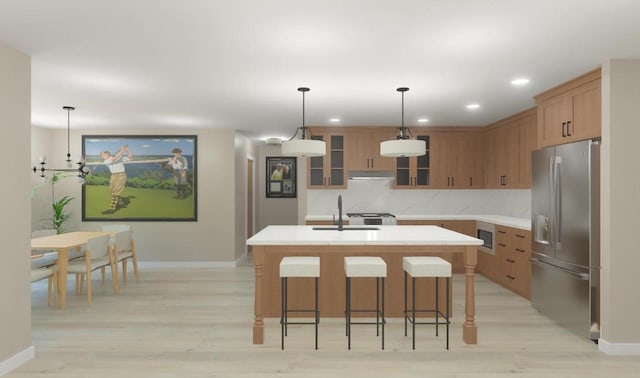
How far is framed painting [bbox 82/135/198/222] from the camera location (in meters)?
7.18

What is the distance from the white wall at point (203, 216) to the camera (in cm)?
723

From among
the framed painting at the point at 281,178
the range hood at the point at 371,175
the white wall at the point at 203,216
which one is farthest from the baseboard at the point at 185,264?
the framed painting at the point at 281,178

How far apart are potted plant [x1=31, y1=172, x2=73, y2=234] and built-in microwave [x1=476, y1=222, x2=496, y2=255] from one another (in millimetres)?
6999

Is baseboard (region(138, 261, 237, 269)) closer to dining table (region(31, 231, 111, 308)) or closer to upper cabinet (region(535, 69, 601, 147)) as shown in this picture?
dining table (region(31, 231, 111, 308))

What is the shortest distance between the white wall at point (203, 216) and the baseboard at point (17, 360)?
3.88 meters

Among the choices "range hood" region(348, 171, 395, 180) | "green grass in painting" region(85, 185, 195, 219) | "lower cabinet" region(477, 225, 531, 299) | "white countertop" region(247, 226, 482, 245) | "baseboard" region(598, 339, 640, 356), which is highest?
"range hood" region(348, 171, 395, 180)

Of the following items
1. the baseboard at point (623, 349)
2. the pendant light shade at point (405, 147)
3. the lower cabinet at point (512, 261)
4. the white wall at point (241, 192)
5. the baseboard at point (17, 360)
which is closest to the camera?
the baseboard at point (17, 360)

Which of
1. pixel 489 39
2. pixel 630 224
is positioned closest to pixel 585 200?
pixel 630 224

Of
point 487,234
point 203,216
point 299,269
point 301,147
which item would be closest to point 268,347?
point 299,269

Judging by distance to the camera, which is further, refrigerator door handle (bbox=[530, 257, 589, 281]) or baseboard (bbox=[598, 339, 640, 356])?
refrigerator door handle (bbox=[530, 257, 589, 281])

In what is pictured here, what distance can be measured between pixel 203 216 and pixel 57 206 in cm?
241

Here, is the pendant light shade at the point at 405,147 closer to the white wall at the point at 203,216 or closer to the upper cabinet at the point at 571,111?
the upper cabinet at the point at 571,111

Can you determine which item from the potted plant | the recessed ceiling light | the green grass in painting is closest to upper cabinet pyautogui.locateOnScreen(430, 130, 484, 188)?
the recessed ceiling light

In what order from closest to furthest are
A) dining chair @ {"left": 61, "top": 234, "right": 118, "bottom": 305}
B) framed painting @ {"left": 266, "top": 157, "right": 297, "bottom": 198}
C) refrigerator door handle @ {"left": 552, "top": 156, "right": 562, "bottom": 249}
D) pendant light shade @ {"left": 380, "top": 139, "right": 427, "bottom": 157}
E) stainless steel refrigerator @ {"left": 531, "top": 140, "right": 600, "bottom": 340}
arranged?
stainless steel refrigerator @ {"left": 531, "top": 140, "right": 600, "bottom": 340} → refrigerator door handle @ {"left": 552, "top": 156, "right": 562, "bottom": 249} → pendant light shade @ {"left": 380, "top": 139, "right": 427, "bottom": 157} → dining chair @ {"left": 61, "top": 234, "right": 118, "bottom": 305} → framed painting @ {"left": 266, "top": 157, "right": 297, "bottom": 198}
